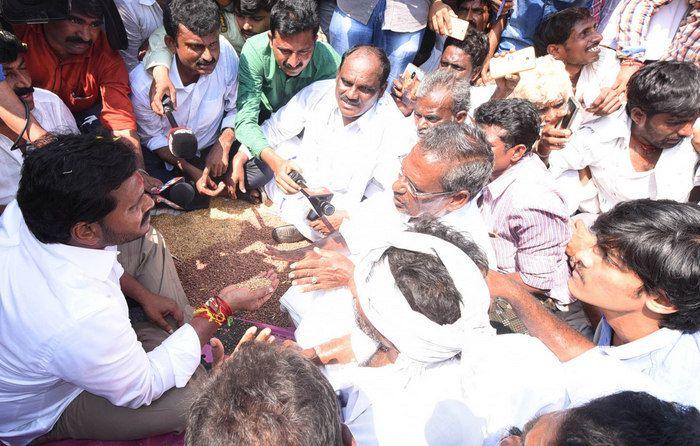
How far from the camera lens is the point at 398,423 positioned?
1.47 meters

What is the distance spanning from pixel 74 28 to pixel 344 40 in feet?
6.95

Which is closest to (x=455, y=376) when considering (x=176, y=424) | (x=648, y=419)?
(x=648, y=419)

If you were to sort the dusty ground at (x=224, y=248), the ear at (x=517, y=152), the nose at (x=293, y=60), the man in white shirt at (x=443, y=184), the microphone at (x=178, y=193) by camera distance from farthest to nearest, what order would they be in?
the nose at (x=293, y=60) → the microphone at (x=178, y=193) → the dusty ground at (x=224, y=248) → the ear at (x=517, y=152) → the man in white shirt at (x=443, y=184)

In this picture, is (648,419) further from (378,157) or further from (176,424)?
(378,157)

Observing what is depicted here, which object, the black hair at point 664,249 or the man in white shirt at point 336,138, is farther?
the man in white shirt at point 336,138

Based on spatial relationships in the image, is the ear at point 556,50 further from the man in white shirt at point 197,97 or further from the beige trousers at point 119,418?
the beige trousers at point 119,418

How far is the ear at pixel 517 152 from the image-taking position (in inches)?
112

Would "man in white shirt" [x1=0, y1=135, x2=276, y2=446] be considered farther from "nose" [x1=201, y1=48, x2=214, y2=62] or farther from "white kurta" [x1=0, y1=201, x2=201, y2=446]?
"nose" [x1=201, y1=48, x2=214, y2=62]

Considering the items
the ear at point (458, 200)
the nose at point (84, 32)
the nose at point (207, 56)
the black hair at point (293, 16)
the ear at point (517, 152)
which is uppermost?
the black hair at point (293, 16)

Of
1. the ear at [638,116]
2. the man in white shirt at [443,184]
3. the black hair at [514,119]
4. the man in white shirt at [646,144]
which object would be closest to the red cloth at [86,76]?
the man in white shirt at [443,184]

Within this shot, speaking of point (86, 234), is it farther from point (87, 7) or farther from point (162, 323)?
Answer: point (87, 7)

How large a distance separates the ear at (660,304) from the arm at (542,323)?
0.33 metres

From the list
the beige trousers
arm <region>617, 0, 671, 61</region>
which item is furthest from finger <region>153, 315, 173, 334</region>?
arm <region>617, 0, 671, 61</region>

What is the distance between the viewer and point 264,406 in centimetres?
112
